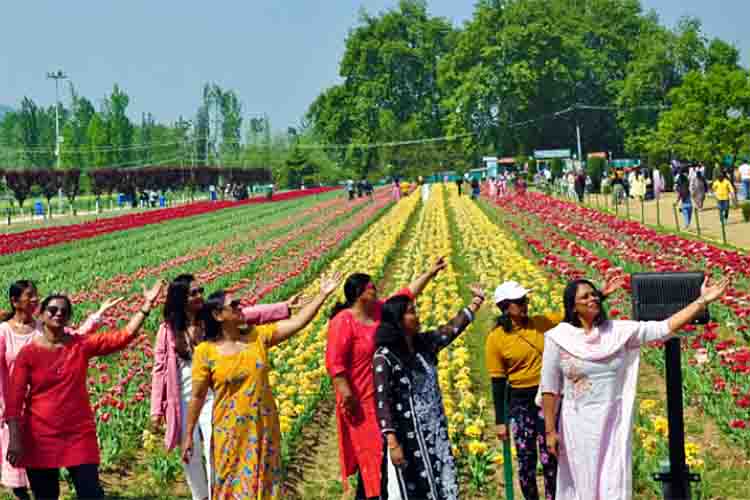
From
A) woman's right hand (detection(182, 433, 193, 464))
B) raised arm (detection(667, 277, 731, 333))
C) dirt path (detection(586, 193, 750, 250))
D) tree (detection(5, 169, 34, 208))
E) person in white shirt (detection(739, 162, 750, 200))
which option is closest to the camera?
raised arm (detection(667, 277, 731, 333))

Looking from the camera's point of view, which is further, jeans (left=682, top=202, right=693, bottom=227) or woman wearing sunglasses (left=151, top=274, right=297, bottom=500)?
jeans (left=682, top=202, right=693, bottom=227)

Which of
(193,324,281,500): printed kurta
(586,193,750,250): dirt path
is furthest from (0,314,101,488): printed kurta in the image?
(586,193,750,250): dirt path

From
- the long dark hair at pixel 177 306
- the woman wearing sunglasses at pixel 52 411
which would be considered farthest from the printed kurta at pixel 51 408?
the long dark hair at pixel 177 306

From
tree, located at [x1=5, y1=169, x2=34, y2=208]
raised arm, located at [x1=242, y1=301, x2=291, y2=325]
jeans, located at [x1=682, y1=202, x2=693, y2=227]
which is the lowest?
jeans, located at [x1=682, y1=202, x2=693, y2=227]

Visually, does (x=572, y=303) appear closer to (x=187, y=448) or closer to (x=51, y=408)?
(x=187, y=448)

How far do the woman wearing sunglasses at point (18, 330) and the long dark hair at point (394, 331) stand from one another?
76.3 inches

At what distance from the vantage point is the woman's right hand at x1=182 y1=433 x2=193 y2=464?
21.7 feet

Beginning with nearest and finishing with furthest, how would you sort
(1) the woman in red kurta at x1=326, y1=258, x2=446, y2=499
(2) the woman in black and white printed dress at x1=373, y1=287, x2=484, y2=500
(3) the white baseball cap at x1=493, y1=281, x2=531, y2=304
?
(2) the woman in black and white printed dress at x1=373, y1=287, x2=484, y2=500 → (1) the woman in red kurta at x1=326, y1=258, x2=446, y2=499 → (3) the white baseball cap at x1=493, y1=281, x2=531, y2=304

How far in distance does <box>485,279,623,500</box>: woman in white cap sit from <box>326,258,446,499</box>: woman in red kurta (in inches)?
23.4

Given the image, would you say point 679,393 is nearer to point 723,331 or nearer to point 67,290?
point 723,331

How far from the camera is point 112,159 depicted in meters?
107

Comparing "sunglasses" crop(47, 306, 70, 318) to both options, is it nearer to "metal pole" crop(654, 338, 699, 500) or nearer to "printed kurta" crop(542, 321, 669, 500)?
"printed kurta" crop(542, 321, 669, 500)

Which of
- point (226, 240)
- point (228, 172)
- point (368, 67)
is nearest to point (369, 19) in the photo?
point (368, 67)

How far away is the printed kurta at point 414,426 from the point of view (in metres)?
6.15
